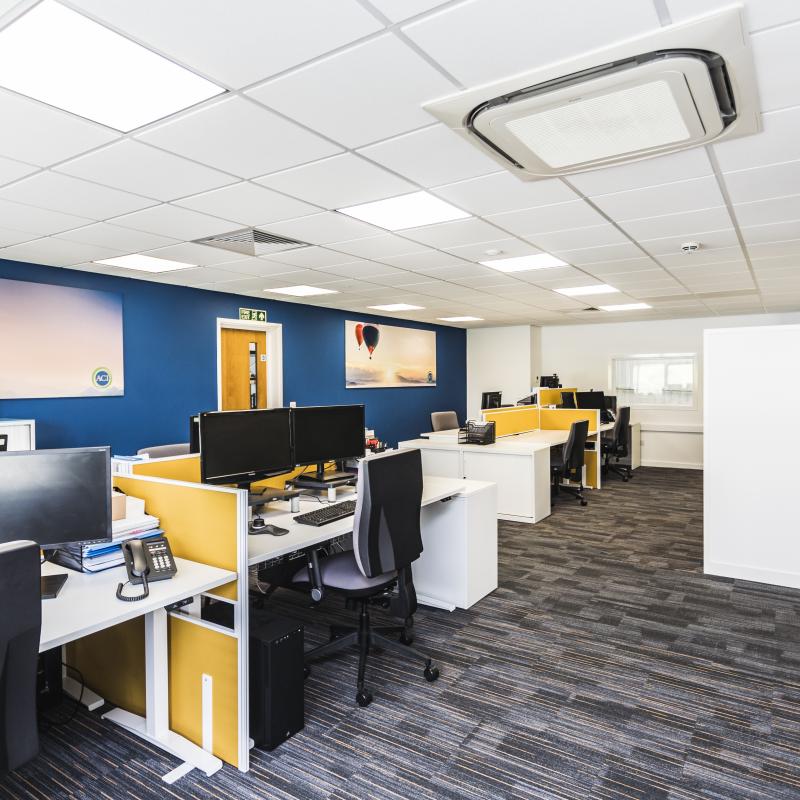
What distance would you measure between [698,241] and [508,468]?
7.95 feet

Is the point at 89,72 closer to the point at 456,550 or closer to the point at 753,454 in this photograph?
the point at 456,550

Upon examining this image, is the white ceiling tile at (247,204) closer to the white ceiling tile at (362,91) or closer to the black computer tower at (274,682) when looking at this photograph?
the white ceiling tile at (362,91)

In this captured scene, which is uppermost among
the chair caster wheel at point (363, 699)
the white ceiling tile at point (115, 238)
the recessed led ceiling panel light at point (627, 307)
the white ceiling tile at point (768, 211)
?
the recessed led ceiling panel light at point (627, 307)

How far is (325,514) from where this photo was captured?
273cm

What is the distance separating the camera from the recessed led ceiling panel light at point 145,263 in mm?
4473

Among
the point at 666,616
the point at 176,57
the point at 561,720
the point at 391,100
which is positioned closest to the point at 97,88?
Result: the point at 176,57

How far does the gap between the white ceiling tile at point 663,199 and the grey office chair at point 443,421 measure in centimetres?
439

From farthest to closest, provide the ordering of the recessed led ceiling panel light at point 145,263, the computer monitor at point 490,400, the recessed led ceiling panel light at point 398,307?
the computer monitor at point 490,400
the recessed led ceiling panel light at point 398,307
the recessed led ceiling panel light at point 145,263

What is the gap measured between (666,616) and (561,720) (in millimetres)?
1323

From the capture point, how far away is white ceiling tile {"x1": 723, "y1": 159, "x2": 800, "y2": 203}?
266 cm

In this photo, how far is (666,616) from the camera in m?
3.28

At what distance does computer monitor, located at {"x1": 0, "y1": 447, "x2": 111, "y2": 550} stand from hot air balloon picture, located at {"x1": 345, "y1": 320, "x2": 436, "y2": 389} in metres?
5.96

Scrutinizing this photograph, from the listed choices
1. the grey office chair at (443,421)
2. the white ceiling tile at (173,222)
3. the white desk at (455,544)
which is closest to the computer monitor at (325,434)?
the white desk at (455,544)

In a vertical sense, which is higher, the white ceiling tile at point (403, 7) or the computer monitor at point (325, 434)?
the white ceiling tile at point (403, 7)
